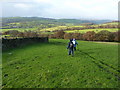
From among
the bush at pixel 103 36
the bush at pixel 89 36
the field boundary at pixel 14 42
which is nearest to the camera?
the field boundary at pixel 14 42

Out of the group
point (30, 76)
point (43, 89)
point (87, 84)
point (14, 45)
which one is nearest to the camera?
point (43, 89)

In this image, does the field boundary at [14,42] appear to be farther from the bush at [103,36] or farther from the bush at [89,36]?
the bush at [103,36]

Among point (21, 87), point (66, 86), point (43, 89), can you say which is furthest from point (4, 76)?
point (66, 86)

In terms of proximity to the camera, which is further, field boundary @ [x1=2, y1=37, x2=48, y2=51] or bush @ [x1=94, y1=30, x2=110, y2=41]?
bush @ [x1=94, y1=30, x2=110, y2=41]

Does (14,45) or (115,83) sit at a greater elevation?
(14,45)

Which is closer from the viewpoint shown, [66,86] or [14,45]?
[66,86]

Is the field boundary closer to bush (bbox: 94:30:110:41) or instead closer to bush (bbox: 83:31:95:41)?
bush (bbox: 83:31:95:41)

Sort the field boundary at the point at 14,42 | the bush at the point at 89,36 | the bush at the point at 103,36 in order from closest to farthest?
1. the field boundary at the point at 14,42
2. the bush at the point at 103,36
3. the bush at the point at 89,36

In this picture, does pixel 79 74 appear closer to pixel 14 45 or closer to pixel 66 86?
pixel 66 86

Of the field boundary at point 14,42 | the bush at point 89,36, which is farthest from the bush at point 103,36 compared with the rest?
the field boundary at point 14,42

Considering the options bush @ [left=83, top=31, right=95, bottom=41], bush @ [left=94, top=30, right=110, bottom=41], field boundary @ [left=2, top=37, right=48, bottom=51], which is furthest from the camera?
bush @ [left=83, top=31, right=95, bottom=41]

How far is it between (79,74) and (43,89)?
345cm

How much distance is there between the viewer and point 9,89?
22.9 feet

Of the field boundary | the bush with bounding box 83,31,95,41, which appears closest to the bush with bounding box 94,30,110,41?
the bush with bounding box 83,31,95,41
